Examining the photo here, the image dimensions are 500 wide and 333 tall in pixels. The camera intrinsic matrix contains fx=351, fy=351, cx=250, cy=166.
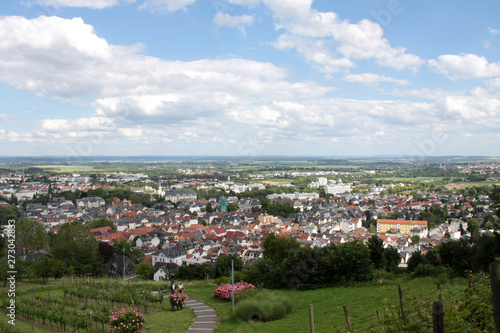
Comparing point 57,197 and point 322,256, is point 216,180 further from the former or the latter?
point 322,256

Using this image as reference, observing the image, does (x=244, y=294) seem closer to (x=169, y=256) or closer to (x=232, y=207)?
(x=169, y=256)

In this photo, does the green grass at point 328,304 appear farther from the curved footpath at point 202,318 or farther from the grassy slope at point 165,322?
the grassy slope at point 165,322

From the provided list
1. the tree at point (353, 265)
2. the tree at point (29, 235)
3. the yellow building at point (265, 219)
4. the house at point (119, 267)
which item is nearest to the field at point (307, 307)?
the tree at point (353, 265)

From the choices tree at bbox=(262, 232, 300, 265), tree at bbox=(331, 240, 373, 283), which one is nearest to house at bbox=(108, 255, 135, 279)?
tree at bbox=(262, 232, 300, 265)

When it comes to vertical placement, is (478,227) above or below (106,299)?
below

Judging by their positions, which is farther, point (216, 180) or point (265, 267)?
point (216, 180)

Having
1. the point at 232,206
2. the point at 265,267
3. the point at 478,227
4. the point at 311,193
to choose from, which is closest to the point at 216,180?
the point at 311,193

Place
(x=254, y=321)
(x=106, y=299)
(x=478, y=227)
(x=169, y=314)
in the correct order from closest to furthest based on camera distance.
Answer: (x=254, y=321)
(x=169, y=314)
(x=106, y=299)
(x=478, y=227)
